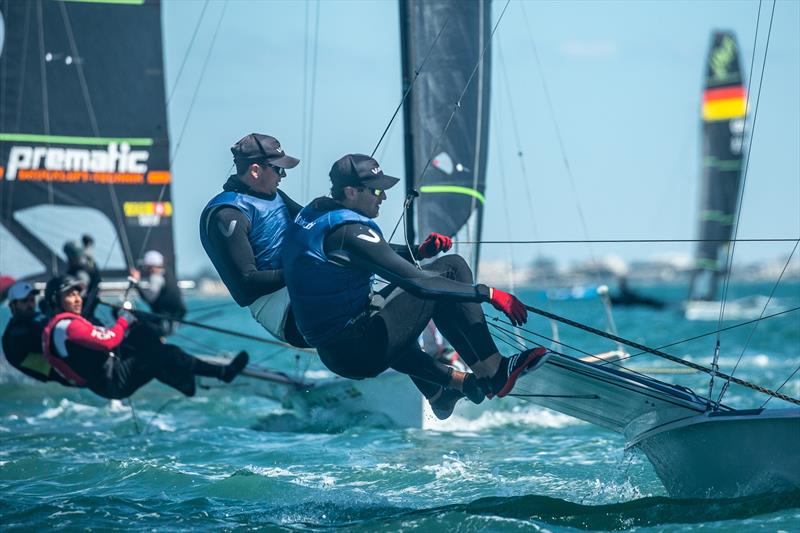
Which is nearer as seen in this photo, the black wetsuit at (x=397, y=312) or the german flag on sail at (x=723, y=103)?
the black wetsuit at (x=397, y=312)

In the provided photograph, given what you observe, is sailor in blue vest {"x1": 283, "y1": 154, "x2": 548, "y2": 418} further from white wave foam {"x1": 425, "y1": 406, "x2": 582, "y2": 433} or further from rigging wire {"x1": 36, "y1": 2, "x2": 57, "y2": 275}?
rigging wire {"x1": 36, "y1": 2, "x2": 57, "y2": 275}

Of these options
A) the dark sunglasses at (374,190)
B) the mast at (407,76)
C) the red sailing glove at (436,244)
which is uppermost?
the mast at (407,76)

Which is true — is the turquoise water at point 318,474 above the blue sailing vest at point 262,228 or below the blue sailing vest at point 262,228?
below

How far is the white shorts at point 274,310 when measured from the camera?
575 centimetres

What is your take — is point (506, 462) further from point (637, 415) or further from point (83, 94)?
point (83, 94)

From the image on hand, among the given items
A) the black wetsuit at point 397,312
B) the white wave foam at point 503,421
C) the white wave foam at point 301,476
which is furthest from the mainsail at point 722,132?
the black wetsuit at point 397,312

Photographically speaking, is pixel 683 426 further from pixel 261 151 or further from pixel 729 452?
pixel 261 151

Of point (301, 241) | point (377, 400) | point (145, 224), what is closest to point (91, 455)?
point (377, 400)

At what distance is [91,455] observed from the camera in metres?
7.64

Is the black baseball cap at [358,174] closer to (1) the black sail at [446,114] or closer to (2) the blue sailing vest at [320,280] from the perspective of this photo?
(2) the blue sailing vest at [320,280]

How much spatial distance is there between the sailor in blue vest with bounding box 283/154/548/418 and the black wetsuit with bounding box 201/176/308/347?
40 centimetres

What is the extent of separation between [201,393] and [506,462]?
4.41 metres

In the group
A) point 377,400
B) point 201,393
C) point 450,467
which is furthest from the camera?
point 201,393

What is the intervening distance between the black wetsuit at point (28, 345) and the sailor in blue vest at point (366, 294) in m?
3.43
